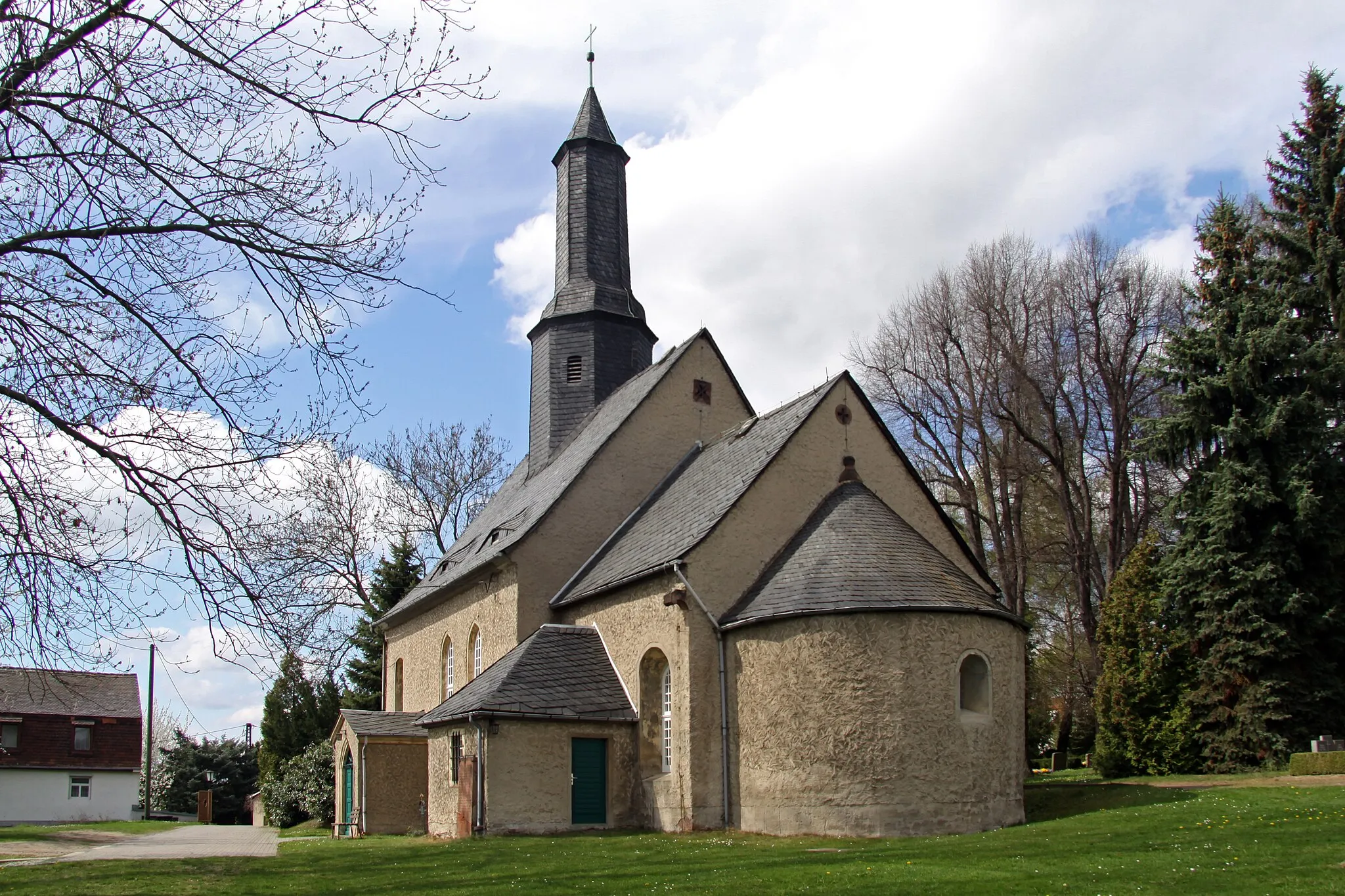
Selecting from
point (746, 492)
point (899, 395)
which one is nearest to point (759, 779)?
point (746, 492)

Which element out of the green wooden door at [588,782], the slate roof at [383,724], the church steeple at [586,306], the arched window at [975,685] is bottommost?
the green wooden door at [588,782]

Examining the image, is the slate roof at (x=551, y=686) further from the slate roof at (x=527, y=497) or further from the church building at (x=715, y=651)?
the slate roof at (x=527, y=497)

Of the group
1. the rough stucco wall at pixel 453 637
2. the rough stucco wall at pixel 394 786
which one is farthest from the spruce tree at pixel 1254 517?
the rough stucco wall at pixel 394 786

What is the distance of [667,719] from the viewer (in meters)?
19.8

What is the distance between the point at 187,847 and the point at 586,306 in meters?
16.0

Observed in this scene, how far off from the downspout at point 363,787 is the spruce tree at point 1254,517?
1795cm

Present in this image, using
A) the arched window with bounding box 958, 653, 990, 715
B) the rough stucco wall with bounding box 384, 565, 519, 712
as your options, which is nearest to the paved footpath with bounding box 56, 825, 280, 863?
the rough stucco wall with bounding box 384, 565, 519, 712

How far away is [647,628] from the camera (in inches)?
791

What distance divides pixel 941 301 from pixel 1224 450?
1287cm

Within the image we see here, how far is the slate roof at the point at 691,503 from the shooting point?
20.3 m

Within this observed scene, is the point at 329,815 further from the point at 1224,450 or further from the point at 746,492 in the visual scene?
the point at 1224,450

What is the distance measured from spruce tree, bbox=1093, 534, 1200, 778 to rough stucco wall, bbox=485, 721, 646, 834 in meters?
11.5

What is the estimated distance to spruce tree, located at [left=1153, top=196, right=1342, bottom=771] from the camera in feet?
72.9

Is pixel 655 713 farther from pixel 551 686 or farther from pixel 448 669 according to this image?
pixel 448 669
